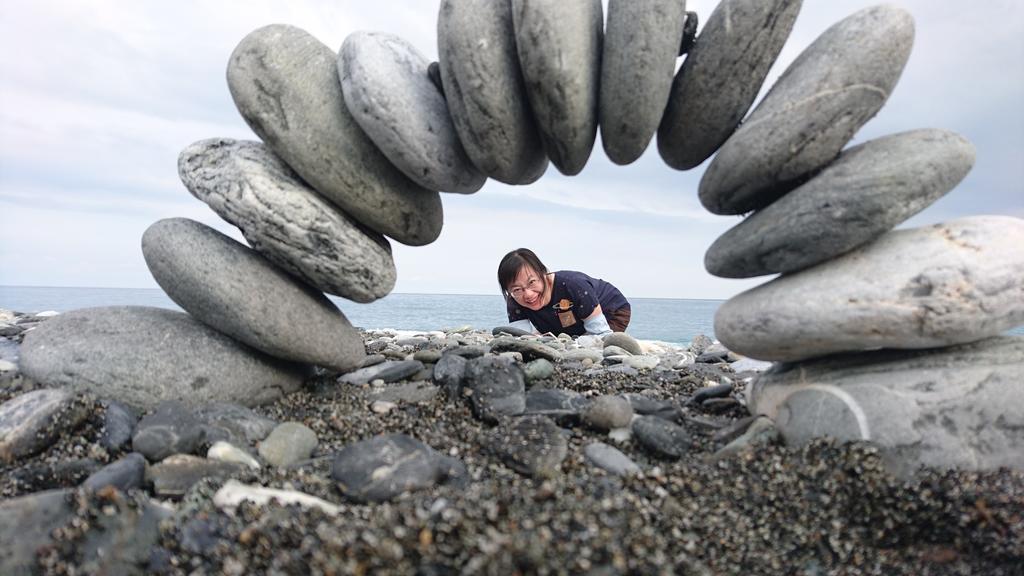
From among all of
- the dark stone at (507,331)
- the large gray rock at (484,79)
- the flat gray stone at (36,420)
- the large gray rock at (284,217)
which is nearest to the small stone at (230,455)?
the flat gray stone at (36,420)

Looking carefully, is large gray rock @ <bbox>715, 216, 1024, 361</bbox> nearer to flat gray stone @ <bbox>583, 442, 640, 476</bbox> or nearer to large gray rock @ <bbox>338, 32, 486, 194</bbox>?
flat gray stone @ <bbox>583, 442, 640, 476</bbox>

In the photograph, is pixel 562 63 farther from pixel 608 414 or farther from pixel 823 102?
pixel 608 414

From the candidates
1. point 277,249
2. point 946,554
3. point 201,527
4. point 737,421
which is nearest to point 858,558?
point 946,554

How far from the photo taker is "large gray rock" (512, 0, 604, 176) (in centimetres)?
330

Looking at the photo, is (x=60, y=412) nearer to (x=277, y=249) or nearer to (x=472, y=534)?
(x=277, y=249)

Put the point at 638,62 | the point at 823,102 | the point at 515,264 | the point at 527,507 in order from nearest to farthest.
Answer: the point at 527,507, the point at 823,102, the point at 638,62, the point at 515,264

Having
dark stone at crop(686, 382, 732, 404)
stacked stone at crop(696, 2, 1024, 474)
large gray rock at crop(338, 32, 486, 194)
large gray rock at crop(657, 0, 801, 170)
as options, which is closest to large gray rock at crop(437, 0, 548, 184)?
large gray rock at crop(338, 32, 486, 194)

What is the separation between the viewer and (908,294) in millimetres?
3109

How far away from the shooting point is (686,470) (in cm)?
289

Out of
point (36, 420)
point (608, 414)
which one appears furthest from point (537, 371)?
point (36, 420)

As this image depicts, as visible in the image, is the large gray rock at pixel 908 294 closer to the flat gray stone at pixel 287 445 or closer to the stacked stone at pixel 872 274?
the stacked stone at pixel 872 274

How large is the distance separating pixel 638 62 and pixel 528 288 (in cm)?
626

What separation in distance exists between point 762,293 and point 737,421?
73 centimetres

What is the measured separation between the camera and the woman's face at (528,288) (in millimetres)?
9523
